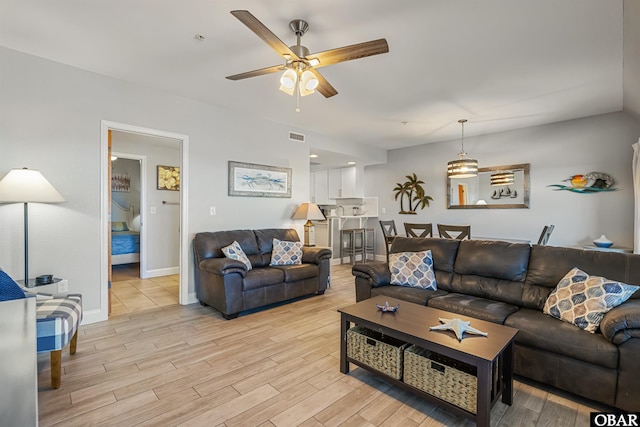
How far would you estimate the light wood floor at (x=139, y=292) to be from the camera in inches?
149

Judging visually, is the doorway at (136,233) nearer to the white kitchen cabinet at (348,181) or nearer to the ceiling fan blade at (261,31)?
the ceiling fan blade at (261,31)

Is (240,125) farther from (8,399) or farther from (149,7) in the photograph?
(8,399)

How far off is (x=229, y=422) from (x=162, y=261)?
4493 millimetres

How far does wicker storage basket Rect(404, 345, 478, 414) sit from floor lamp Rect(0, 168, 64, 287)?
10.6ft

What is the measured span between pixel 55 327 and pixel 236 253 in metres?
1.92

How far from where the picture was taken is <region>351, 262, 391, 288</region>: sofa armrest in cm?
316

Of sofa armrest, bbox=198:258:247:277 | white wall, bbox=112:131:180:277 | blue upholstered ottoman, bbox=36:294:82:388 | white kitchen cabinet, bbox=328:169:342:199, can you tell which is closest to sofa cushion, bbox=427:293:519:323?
sofa armrest, bbox=198:258:247:277

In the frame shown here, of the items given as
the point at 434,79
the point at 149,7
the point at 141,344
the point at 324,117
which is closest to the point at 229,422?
the point at 141,344

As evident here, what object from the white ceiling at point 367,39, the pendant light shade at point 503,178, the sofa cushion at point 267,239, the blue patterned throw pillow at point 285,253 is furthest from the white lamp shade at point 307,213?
the pendant light shade at point 503,178

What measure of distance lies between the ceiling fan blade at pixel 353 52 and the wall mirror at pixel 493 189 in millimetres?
4445

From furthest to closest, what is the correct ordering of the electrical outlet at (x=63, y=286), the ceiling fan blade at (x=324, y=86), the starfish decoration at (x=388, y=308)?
the electrical outlet at (x=63, y=286) → the ceiling fan blade at (x=324, y=86) → the starfish decoration at (x=388, y=308)

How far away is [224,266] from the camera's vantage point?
128 inches

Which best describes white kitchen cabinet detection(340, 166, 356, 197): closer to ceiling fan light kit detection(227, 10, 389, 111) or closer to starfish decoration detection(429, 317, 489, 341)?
ceiling fan light kit detection(227, 10, 389, 111)

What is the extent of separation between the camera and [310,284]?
13.5 ft
